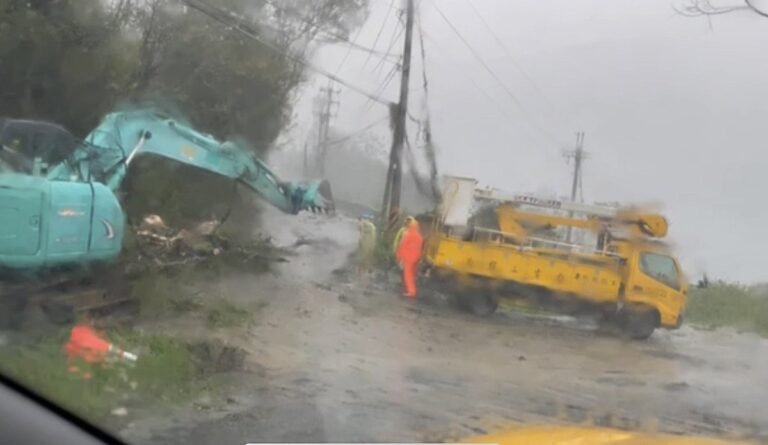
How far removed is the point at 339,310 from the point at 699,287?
1130mm

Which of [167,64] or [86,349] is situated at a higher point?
[167,64]

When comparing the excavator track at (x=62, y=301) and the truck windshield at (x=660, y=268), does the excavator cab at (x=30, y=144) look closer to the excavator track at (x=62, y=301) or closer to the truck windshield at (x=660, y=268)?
the excavator track at (x=62, y=301)

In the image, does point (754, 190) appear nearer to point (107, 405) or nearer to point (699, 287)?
point (699, 287)

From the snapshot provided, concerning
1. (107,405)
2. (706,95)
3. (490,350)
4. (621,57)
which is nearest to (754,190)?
(706,95)

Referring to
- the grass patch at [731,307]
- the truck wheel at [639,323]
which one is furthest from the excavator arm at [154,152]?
the grass patch at [731,307]

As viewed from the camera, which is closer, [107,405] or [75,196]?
[107,405]

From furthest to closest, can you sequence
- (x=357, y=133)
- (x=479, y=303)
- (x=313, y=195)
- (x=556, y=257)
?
(x=313, y=195) → (x=357, y=133) → (x=479, y=303) → (x=556, y=257)

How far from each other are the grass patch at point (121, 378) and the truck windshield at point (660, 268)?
1.43 meters

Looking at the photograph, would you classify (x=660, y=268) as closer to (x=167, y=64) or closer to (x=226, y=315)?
(x=226, y=315)

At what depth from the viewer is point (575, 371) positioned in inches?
134

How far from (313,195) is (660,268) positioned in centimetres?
115

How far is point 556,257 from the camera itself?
3.48 metres

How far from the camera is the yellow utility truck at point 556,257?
3.35 metres

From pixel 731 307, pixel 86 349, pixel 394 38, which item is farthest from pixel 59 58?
pixel 731 307
